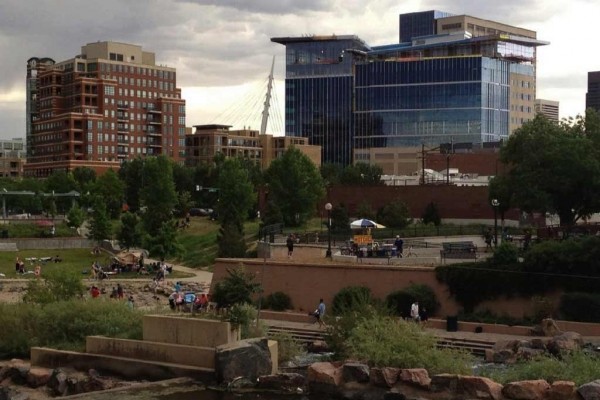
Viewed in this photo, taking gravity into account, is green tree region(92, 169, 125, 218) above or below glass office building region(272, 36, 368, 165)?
below

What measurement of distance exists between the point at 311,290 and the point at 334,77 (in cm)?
13063

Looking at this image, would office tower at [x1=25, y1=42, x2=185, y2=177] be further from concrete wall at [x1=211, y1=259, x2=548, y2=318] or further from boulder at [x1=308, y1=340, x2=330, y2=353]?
boulder at [x1=308, y1=340, x2=330, y2=353]

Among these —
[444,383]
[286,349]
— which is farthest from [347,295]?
[444,383]

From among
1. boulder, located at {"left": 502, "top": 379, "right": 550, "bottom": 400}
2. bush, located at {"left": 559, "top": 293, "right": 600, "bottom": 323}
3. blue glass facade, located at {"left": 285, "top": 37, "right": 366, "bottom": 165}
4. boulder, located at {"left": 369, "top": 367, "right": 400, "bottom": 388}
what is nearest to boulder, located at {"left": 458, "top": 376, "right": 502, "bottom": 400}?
boulder, located at {"left": 502, "top": 379, "right": 550, "bottom": 400}

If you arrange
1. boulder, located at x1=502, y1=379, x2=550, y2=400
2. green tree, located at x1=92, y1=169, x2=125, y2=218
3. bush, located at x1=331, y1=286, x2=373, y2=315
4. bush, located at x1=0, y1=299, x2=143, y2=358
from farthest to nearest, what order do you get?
green tree, located at x1=92, y1=169, x2=125, y2=218 → bush, located at x1=331, y1=286, x2=373, y2=315 → bush, located at x1=0, y1=299, x2=143, y2=358 → boulder, located at x1=502, y1=379, x2=550, y2=400

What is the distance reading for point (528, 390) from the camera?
26.8m

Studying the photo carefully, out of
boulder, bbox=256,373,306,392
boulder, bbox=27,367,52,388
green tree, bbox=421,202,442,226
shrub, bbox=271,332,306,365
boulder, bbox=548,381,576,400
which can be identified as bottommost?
boulder, bbox=27,367,52,388

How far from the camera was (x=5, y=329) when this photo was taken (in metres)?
38.3

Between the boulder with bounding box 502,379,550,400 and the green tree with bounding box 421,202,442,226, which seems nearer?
the boulder with bounding box 502,379,550,400

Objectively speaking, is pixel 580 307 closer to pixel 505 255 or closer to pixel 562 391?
pixel 505 255

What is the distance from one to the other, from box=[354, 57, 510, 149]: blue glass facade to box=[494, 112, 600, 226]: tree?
93.6 meters

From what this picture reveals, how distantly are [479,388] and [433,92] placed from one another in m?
127

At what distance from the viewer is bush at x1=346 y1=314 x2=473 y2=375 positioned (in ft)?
97.0

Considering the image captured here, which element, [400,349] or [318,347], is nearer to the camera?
[400,349]
